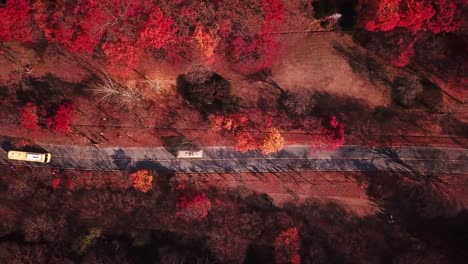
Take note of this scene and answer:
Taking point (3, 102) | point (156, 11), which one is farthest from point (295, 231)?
point (3, 102)

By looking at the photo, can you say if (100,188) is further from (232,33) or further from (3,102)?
(232,33)

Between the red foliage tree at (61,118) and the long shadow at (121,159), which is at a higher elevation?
the red foliage tree at (61,118)

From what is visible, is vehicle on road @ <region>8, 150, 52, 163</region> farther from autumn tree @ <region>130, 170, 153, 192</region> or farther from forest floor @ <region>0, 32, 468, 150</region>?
autumn tree @ <region>130, 170, 153, 192</region>

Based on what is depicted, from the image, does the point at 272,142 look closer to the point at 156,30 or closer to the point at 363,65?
the point at 363,65

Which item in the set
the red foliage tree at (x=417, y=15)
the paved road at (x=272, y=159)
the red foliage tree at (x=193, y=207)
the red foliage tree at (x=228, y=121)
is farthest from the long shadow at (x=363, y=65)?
the red foliage tree at (x=193, y=207)

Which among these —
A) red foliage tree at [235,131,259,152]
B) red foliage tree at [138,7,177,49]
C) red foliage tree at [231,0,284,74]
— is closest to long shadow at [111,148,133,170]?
red foliage tree at [138,7,177,49]

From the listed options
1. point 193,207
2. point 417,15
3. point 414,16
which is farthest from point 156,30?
point 417,15

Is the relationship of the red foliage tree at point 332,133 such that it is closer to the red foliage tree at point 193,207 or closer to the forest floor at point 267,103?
the forest floor at point 267,103
